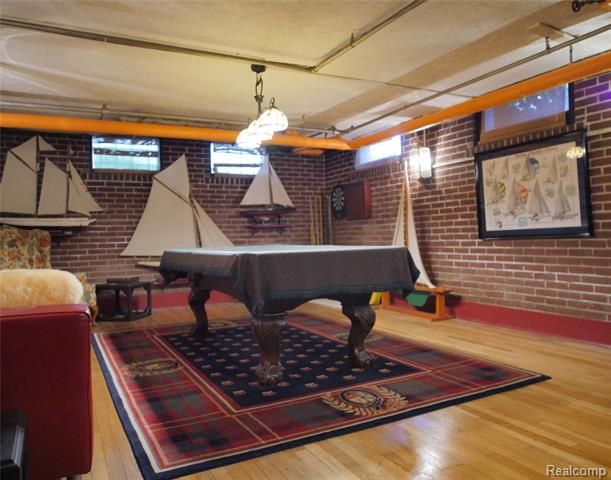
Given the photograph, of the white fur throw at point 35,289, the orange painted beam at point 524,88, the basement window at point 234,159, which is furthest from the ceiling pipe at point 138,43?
the basement window at point 234,159

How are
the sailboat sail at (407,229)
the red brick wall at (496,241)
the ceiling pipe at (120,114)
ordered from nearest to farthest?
the red brick wall at (496,241), the ceiling pipe at (120,114), the sailboat sail at (407,229)

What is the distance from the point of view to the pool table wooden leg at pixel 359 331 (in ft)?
9.73

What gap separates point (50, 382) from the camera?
58.1 inches

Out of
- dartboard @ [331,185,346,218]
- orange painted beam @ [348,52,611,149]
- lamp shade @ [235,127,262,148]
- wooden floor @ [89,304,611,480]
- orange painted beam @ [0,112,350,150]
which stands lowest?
wooden floor @ [89,304,611,480]

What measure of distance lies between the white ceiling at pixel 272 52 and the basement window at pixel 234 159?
55.8 inches

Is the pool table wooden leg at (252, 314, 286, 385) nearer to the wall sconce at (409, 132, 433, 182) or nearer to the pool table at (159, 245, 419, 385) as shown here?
the pool table at (159, 245, 419, 385)

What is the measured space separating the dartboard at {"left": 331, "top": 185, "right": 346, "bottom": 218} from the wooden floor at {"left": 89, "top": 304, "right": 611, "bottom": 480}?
402cm

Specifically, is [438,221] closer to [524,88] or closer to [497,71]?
[497,71]

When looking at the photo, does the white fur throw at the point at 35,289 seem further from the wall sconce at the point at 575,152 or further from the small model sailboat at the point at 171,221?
the small model sailboat at the point at 171,221

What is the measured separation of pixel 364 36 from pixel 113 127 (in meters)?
2.62

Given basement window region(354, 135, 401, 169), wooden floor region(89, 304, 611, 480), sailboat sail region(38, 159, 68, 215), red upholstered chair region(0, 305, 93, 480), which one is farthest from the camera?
basement window region(354, 135, 401, 169)

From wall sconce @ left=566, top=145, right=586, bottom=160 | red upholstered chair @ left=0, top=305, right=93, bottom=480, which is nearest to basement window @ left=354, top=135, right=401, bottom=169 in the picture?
wall sconce @ left=566, top=145, right=586, bottom=160

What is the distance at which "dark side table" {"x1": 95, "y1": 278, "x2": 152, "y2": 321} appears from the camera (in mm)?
5012

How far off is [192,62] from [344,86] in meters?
1.36
